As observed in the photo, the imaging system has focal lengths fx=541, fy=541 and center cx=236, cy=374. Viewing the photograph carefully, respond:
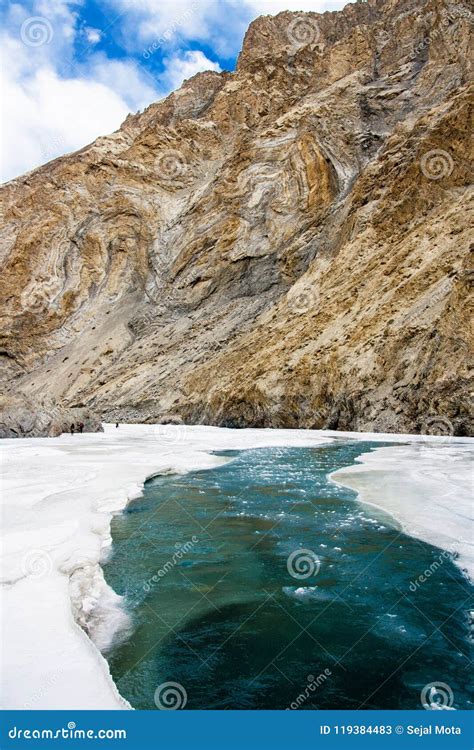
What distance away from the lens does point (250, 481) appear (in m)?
10.6

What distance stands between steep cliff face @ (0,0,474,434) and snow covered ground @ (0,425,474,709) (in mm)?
11480

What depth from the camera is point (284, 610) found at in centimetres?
434

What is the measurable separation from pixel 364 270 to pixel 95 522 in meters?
26.5

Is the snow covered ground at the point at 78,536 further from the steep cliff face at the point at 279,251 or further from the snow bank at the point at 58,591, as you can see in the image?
the steep cliff face at the point at 279,251

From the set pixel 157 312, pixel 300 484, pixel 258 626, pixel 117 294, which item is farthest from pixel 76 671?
pixel 117 294

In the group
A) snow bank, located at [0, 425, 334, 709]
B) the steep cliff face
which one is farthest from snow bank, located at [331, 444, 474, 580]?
the steep cliff face

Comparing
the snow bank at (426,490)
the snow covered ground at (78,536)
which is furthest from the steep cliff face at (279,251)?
the snow covered ground at (78,536)

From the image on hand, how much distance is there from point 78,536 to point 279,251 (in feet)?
131

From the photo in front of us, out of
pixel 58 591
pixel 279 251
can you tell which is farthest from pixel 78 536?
pixel 279 251

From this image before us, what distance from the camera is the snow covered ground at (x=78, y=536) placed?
3064 mm

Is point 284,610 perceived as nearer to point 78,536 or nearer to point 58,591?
point 58,591

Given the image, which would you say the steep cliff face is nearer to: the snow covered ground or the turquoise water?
the snow covered ground

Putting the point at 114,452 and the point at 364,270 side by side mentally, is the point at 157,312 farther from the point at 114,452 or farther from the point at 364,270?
the point at 114,452

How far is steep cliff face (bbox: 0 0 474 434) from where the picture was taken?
984 inches
